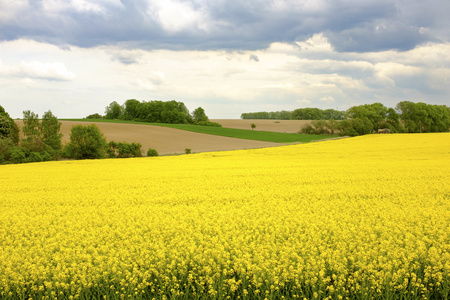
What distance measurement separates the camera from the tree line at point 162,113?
355ft

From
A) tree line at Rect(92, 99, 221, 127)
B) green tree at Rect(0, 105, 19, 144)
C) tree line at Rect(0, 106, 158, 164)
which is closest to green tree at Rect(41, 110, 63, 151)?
tree line at Rect(0, 106, 158, 164)

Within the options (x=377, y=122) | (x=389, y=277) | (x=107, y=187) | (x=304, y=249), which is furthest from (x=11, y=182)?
(x=377, y=122)

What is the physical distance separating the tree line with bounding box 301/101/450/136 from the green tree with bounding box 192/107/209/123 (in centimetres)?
3962

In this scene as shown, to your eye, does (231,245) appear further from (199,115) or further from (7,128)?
(199,115)

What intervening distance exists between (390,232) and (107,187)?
12.1m

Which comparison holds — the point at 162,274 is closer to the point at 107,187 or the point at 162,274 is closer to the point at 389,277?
the point at 389,277

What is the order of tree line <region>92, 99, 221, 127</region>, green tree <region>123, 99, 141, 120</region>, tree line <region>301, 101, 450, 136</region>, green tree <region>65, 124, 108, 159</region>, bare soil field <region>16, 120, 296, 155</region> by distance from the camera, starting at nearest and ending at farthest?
green tree <region>65, 124, 108, 159</region>
bare soil field <region>16, 120, 296, 155</region>
tree line <region>301, 101, 450, 136</region>
tree line <region>92, 99, 221, 127</region>
green tree <region>123, 99, 141, 120</region>

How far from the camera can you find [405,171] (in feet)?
60.6

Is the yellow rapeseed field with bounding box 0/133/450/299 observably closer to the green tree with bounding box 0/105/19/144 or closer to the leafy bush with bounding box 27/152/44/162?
the leafy bush with bounding box 27/152/44/162

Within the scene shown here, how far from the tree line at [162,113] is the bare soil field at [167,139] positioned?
1192 inches

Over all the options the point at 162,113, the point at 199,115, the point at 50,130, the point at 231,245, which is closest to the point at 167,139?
the point at 50,130

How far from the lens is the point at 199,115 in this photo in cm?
11625

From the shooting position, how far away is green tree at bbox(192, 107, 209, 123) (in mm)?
115250

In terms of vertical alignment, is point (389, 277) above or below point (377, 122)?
below
